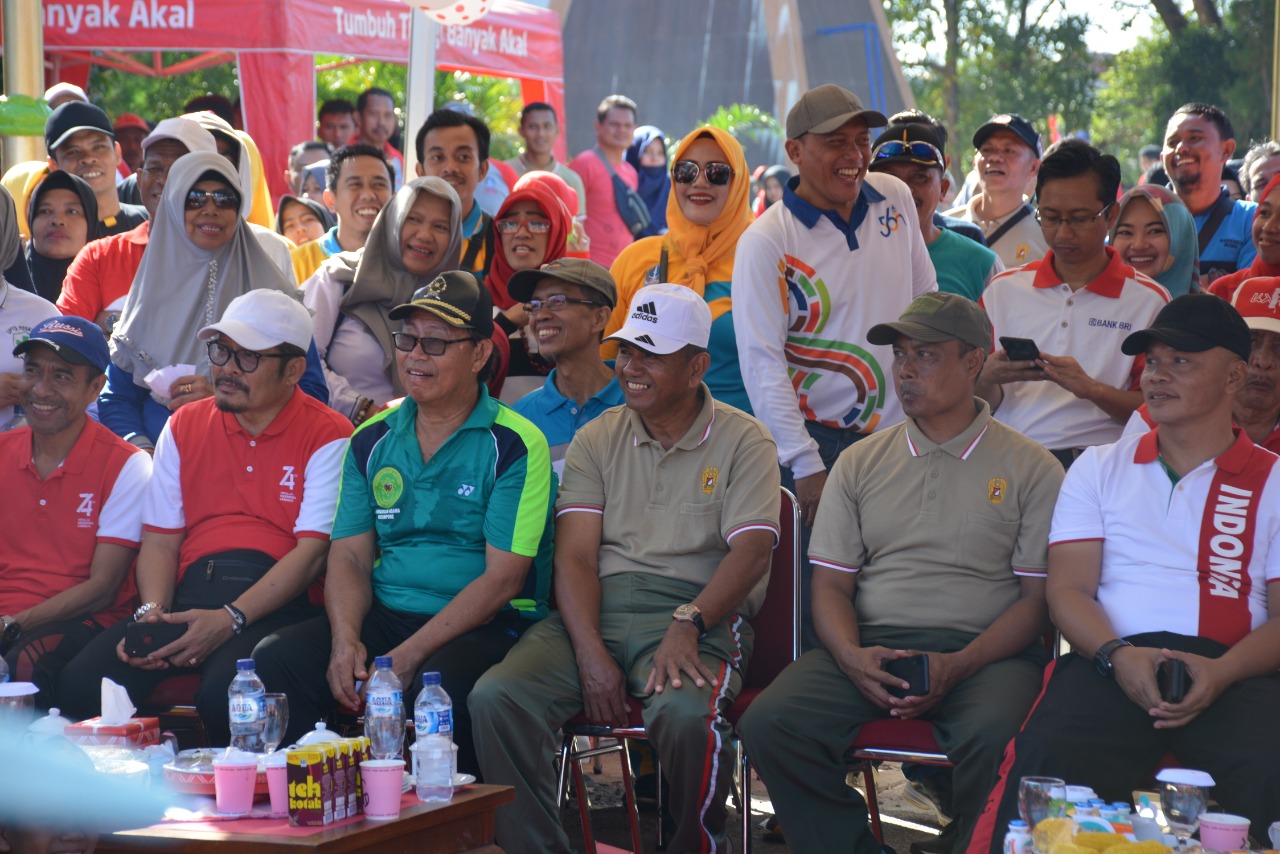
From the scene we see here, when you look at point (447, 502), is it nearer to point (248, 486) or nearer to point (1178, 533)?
point (248, 486)

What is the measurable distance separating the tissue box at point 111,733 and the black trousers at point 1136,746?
210cm

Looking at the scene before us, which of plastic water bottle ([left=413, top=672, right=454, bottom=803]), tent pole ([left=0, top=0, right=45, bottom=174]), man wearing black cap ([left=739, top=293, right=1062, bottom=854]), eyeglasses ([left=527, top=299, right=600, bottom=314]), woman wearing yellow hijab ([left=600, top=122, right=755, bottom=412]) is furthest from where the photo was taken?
tent pole ([left=0, top=0, right=45, bottom=174])

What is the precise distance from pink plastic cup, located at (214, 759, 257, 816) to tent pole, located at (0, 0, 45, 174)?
5.90 metres

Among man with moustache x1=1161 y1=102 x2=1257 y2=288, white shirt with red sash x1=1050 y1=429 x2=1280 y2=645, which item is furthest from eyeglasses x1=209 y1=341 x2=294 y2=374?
man with moustache x1=1161 y1=102 x2=1257 y2=288

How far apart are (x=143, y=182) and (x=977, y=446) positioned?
3.60m

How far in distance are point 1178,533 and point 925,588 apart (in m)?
0.69

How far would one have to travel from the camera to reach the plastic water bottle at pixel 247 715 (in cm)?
371

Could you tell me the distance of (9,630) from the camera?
173 inches

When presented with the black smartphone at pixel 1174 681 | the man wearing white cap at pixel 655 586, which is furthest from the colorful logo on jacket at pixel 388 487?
the black smartphone at pixel 1174 681

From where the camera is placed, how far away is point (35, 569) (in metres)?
4.59

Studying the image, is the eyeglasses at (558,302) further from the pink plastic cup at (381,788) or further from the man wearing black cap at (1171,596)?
the pink plastic cup at (381,788)

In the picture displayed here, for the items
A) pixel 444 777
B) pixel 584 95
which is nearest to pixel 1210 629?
pixel 444 777

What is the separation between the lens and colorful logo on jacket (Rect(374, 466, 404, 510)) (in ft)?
14.2

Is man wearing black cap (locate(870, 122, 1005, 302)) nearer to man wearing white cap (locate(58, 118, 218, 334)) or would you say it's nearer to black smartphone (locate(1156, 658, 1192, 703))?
black smartphone (locate(1156, 658, 1192, 703))
